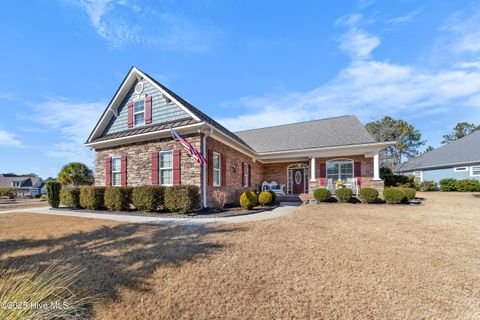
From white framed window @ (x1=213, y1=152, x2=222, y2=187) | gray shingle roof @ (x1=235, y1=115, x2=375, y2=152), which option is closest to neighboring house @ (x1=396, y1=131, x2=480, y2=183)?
gray shingle roof @ (x1=235, y1=115, x2=375, y2=152)

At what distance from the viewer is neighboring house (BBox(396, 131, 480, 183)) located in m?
20.1

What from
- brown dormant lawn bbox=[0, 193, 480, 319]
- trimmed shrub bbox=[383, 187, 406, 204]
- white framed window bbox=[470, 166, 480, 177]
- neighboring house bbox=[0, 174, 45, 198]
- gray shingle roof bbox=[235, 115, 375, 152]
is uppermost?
gray shingle roof bbox=[235, 115, 375, 152]

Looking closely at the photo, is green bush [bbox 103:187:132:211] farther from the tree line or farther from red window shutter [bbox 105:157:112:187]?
the tree line

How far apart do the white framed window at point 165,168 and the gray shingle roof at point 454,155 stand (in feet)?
86.0

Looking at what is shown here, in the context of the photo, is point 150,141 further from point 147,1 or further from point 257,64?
point 257,64

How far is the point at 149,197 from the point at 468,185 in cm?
2544

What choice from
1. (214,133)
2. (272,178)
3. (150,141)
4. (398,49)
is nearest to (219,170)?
(214,133)

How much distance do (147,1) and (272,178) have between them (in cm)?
1350

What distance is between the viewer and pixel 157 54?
32.8ft

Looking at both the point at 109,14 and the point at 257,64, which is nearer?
the point at 109,14

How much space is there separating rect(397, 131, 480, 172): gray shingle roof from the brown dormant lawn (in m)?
20.4

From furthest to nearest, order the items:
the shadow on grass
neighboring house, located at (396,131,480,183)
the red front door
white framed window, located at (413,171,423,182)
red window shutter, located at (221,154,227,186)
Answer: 1. white framed window, located at (413,171,423,182)
2. neighboring house, located at (396,131,480,183)
3. the red front door
4. red window shutter, located at (221,154,227,186)
5. the shadow on grass

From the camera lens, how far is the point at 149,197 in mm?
8867

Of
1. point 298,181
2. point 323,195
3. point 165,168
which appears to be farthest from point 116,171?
point 298,181
